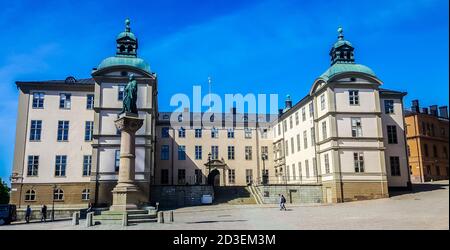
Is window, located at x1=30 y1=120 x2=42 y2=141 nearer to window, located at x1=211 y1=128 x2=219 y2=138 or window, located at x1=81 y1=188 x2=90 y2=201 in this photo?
window, located at x1=81 y1=188 x2=90 y2=201

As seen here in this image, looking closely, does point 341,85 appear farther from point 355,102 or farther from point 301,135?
point 301,135

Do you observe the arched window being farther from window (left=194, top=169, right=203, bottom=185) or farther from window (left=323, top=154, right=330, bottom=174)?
window (left=323, top=154, right=330, bottom=174)

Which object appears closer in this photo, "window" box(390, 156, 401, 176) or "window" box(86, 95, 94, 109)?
"window" box(390, 156, 401, 176)

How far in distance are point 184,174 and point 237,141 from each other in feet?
30.4

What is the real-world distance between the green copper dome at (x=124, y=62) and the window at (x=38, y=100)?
26.5 ft

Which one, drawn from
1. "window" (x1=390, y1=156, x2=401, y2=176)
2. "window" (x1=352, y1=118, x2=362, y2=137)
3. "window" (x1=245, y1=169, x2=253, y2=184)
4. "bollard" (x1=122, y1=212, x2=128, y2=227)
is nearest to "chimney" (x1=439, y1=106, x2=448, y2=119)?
"window" (x1=390, y1=156, x2=401, y2=176)

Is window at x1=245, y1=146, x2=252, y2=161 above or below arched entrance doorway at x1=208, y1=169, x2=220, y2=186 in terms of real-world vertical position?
above

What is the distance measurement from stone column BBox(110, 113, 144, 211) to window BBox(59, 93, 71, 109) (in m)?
20.6

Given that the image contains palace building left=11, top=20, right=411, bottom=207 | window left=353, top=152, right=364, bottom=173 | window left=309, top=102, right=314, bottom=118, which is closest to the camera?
palace building left=11, top=20, right=411, bottom=207

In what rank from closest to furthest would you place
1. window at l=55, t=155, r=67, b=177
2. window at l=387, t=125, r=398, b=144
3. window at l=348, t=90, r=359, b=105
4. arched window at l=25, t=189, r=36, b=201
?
arched window at l=25, t=189, r=36, b=201 < window at l=348, t=90, r=359, b=105 < window at l=55, t=155, r=67, b=177 < window at l=387, t=125, r=398, b=144

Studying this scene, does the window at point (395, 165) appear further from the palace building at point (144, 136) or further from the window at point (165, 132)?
the window at point (165, 132)

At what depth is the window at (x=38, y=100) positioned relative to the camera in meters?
42.8

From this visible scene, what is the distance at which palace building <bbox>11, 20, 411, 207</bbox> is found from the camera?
3875 cm

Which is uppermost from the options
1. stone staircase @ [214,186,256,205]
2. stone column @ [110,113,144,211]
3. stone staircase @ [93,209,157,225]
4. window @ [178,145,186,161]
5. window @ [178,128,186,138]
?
window @ [178,128,186,138]
